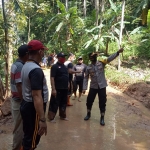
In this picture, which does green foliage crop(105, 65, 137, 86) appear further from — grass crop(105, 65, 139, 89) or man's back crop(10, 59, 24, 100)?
man's back crop(10, 59, 24, 100)

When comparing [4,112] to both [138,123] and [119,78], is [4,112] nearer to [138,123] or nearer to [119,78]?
[138,123]

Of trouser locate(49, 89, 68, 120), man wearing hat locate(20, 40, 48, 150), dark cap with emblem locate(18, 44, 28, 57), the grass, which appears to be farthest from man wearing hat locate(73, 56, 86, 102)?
man wearing hat locate(20, 40, 48, 150)

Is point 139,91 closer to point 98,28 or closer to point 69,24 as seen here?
point 98,28

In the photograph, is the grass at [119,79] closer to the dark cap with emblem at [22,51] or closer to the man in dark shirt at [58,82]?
the man in dark shirt at [58,82]

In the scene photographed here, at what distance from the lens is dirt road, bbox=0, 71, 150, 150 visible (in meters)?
4.95

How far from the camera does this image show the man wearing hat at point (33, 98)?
2934mm

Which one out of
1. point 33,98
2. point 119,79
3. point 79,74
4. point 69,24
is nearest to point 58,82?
point 79,74

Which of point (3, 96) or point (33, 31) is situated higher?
point (33, 31)

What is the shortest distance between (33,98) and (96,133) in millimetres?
3122

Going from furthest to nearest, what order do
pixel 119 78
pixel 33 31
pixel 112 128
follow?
pixel 33 31 < pixel 119 78 < pixel 112 128

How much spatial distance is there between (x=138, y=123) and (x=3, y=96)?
14.4 feet

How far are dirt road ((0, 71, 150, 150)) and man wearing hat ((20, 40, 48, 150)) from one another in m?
1.76

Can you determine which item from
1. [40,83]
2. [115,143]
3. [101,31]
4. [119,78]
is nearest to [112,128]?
[115,143]

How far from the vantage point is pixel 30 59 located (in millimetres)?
3133
